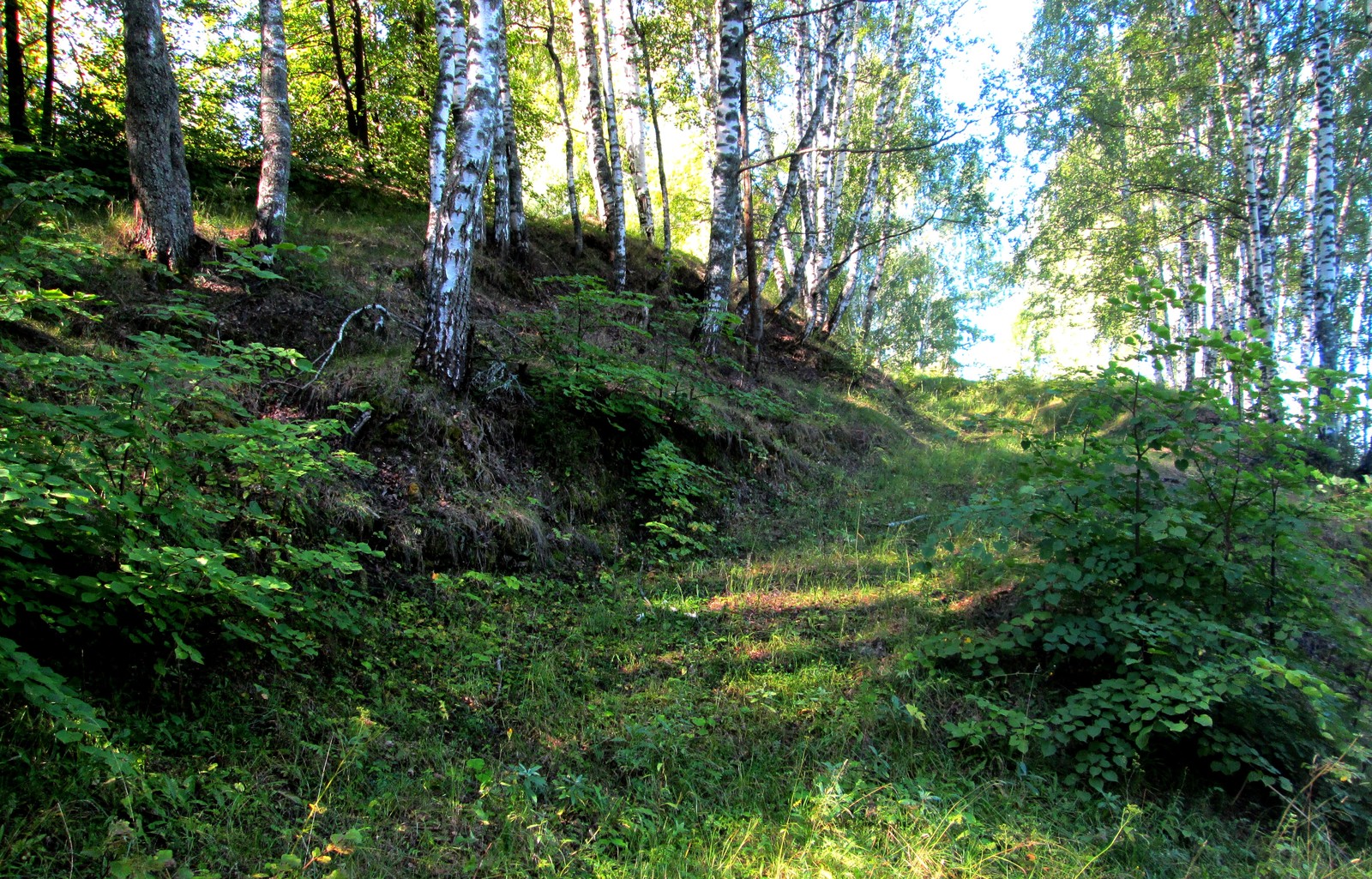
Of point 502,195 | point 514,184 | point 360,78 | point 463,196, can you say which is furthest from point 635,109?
point 463,196

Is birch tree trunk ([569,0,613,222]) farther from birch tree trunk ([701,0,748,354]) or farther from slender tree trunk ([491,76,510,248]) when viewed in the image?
birch tree trunk ([701,0,748,354])

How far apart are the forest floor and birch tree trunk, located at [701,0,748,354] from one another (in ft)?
18.3

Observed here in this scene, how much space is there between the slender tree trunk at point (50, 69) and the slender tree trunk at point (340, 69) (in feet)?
13.3

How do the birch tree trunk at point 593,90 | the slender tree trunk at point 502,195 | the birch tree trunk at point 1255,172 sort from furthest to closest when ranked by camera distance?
the birch tree trunk at point 593,90 < the birch tree trunk at point 1255,172 < the slender tree trunk at point 502,195

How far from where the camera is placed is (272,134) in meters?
7.32

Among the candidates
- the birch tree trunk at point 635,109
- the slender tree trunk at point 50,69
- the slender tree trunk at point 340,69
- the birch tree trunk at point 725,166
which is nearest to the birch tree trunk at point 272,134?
the slender tree trunk at point 50,69

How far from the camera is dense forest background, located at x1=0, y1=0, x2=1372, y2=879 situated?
2.63m

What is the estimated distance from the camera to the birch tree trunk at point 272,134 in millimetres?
7277

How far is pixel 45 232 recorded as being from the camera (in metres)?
4.88

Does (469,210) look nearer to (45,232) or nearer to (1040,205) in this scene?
(45,232)

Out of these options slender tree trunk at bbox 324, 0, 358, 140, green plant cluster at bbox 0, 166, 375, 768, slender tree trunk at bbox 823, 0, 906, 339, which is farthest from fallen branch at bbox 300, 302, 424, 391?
slender tree trunk at bbox 823, 0, 906, 339

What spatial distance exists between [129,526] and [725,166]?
351 inches

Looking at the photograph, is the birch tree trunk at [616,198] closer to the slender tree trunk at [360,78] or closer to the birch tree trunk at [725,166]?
the birch tree trunk at [725,166]

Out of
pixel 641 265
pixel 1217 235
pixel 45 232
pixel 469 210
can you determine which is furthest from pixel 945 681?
pixel 1217 235
